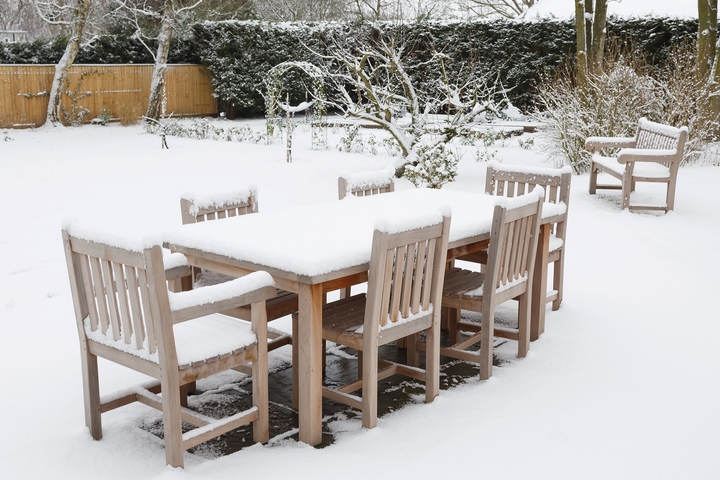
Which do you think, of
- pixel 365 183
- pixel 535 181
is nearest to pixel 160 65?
pixel 365 183

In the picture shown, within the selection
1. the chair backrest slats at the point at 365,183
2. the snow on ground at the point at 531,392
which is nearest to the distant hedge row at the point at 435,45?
the snow on ground at the point at 531,392

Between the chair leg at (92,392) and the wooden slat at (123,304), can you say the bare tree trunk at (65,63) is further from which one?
the wooden slat at (123,304)

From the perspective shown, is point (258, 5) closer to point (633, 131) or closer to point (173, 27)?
point (173, 27)

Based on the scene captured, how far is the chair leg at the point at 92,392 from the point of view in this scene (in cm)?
322

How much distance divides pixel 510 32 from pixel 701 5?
233 inches

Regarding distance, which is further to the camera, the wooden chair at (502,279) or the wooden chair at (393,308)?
the wooden chair at (502,279)

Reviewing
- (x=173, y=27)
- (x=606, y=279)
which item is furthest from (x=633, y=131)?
(x=173, y=27)

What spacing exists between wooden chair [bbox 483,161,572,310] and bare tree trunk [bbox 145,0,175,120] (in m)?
12.7

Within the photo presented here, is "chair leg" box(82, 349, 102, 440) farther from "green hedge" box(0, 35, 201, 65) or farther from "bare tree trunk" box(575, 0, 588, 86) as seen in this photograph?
"green hedge" box(0, 35, 201, 65)

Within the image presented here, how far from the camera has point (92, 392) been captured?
3.26 metres

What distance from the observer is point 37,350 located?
4.36 m

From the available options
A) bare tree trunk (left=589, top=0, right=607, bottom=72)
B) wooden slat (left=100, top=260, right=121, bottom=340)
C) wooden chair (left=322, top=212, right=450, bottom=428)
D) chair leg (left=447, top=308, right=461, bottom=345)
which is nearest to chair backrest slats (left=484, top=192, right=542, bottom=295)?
wooden chair (left=322, top=212, right=450, bottom=428)

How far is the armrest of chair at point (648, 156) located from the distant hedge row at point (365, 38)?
7.73 metres

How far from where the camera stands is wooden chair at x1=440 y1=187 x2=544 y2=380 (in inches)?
151
